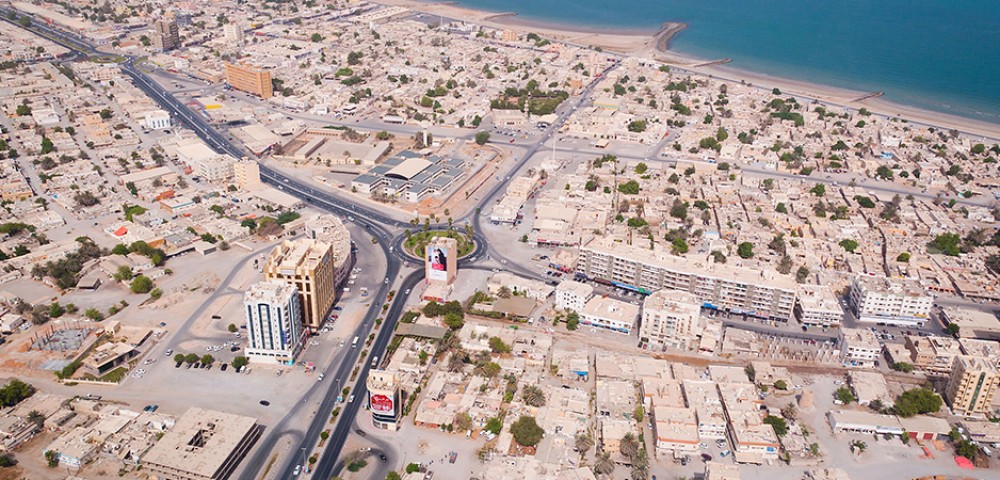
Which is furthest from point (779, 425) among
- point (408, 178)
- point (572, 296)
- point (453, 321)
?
point (408, 178)

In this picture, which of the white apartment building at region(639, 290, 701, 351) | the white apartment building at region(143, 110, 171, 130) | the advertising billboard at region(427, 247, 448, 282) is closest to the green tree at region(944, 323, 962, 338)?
the white apartment building at region(639, 290, 701, 351)

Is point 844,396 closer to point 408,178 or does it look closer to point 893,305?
point 893,305

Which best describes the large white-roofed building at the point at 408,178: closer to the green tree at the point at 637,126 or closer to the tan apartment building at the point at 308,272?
the tan apartment building at the point at 308,272

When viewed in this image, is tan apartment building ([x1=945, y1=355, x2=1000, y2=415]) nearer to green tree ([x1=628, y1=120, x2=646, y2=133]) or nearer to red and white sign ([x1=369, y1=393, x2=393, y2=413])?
red and white sign ([x1=369, y1=393, x2=393, y2=413])

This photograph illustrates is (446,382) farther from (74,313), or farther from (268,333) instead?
(74,313)

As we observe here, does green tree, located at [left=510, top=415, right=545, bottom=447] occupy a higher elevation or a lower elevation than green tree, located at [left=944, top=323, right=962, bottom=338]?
lower

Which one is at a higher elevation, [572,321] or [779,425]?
[779,425]
